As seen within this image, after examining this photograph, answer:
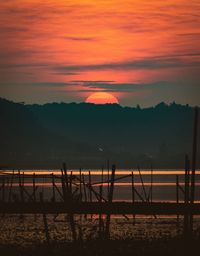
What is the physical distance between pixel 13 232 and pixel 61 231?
2.49 metres

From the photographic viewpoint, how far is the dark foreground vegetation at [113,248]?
31469 millimetres

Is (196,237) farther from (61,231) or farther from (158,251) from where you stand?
(61,231)

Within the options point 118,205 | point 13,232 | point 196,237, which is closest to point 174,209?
point 118,205

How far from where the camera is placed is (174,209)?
41.2m

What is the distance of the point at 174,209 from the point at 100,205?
141 inches

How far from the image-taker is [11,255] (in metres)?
32.2

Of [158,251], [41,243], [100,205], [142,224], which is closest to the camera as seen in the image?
[158,251]

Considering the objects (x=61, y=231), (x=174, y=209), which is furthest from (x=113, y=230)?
(x=174, y=209)

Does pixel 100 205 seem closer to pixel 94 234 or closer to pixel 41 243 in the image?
pixel 94 234

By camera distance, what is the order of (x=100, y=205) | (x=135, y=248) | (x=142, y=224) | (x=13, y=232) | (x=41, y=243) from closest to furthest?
(x=135, y=248) → (x=41, y=243) → (x=100, y=205) → (x=13, y=232) → (x=142, y=224)

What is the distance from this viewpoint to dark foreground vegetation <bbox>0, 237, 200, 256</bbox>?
3147cm

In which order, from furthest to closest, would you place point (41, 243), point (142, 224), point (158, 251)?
point (142, 224), point (41, 243), point (158, 251)

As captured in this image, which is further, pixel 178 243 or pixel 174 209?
pixel 174 209

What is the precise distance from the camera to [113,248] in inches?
1315
